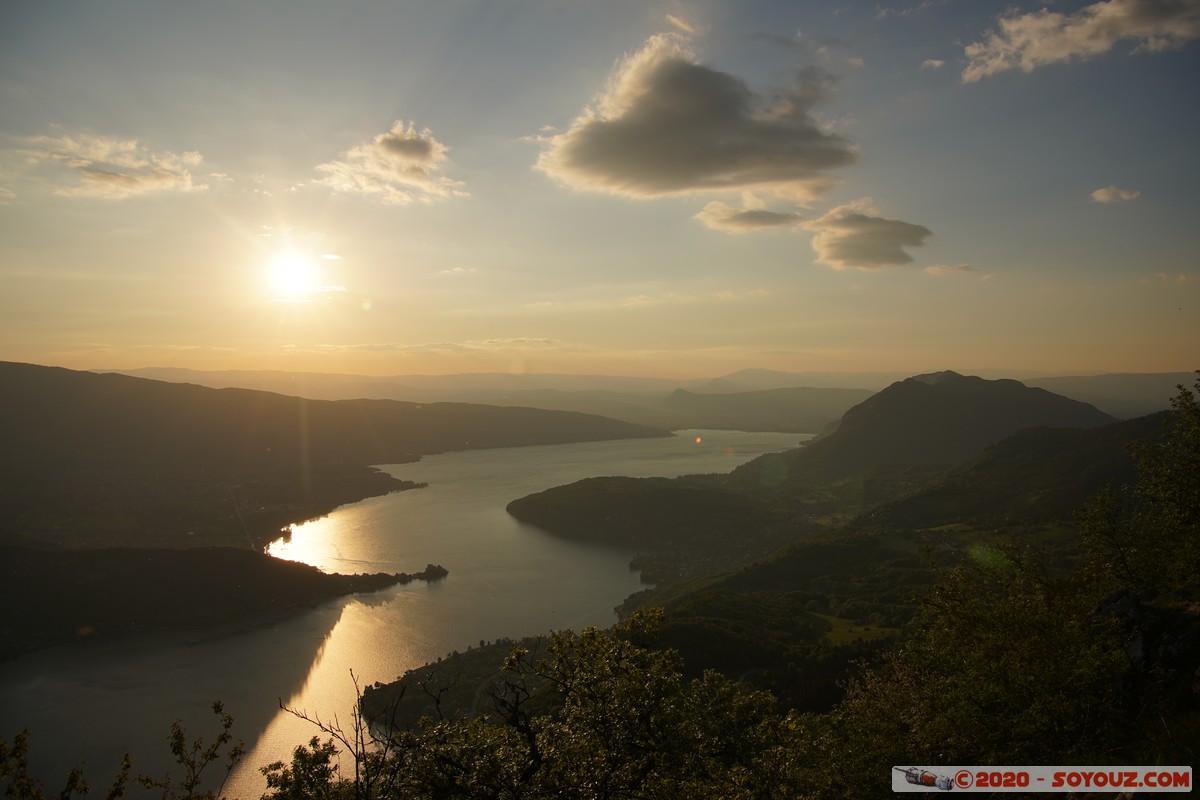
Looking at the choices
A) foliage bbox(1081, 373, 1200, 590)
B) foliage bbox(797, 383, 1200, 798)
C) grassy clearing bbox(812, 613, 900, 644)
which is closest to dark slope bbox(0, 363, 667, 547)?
grassy clearing bbox(812, 613, 900, 644)

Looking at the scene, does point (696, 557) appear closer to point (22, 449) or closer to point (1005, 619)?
point (1005, 619)

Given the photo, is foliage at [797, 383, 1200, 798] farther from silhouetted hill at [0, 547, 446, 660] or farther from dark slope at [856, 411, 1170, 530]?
dark slope at [856, 411, 1170, 530]

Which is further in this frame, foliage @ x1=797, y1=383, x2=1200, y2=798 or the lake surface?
the lake surface

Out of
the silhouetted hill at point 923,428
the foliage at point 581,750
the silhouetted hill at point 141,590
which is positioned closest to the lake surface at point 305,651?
the silhouetted hill at point 141,590

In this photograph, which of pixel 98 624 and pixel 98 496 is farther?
pixel 98 496

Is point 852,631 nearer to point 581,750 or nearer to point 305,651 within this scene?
point 581,750

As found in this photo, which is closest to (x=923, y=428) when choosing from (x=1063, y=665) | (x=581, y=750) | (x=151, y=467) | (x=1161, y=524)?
(x=1161, y=524)

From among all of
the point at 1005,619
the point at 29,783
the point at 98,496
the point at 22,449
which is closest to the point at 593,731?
the point at 29,783
